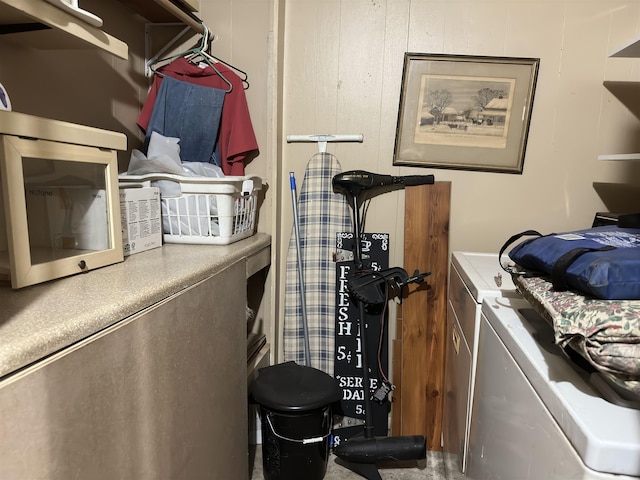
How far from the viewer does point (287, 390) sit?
1.67m

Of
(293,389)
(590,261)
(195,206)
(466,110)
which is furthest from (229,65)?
(590,261)

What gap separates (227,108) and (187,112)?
0.17 meters

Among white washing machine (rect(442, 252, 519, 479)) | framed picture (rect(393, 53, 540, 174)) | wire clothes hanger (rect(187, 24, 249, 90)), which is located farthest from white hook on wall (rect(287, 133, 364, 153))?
white washing machine (rect(442, 252, 519, 479))

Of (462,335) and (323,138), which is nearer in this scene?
(462,335)

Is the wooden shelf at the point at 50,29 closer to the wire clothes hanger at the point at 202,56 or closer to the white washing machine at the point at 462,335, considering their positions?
the wire clothes hanger at the point at 202,56

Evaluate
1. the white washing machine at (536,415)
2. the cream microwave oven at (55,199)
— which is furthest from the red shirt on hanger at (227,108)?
the white washing machine at (536,415)

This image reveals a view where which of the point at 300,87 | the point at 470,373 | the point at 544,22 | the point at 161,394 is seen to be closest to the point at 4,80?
the point at 161,394

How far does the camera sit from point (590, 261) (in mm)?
726

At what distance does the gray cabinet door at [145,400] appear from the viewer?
2.05ft

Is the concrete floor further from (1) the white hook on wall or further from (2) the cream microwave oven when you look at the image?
(1) the white hook on wall

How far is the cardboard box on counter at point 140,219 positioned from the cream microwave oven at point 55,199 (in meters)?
0.12

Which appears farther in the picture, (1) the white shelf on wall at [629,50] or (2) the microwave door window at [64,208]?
(1) the white shelf on wall at [629,50]

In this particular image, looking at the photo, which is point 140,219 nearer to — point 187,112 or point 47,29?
point 47,29

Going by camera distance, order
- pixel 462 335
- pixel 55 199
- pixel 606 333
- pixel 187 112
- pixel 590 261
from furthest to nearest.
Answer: pixel 187 112 < pixel 462 335 < pixel 55 199 < pixel 590 261 < pixel 606 333
